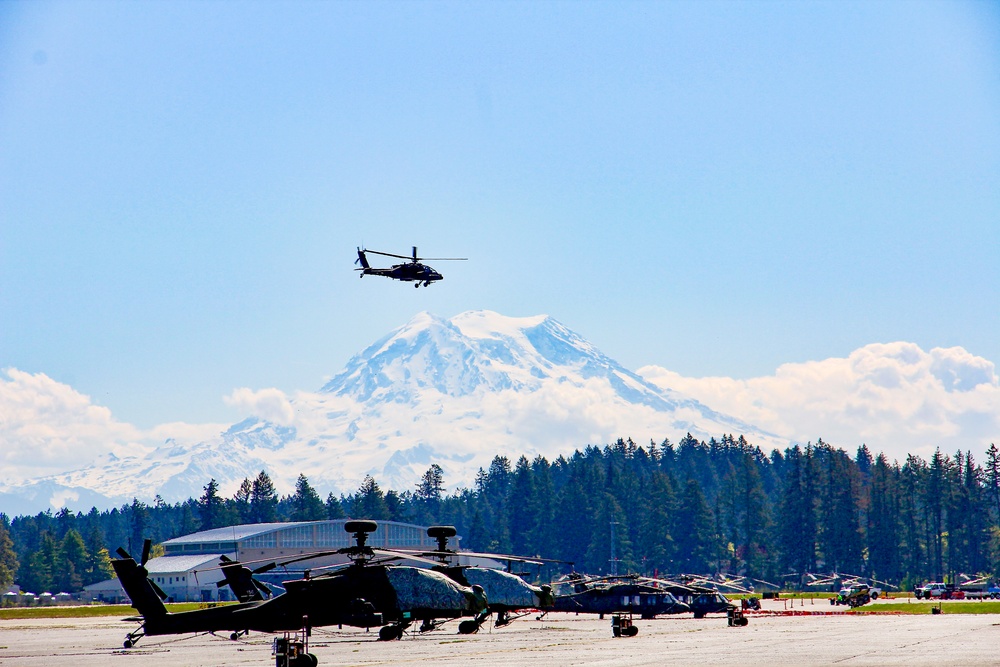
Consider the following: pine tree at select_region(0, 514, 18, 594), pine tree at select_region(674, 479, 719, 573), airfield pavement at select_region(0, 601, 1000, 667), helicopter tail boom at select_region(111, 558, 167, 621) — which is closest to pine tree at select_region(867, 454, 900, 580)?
pine tree at select_region(674, 479, 719, 573)

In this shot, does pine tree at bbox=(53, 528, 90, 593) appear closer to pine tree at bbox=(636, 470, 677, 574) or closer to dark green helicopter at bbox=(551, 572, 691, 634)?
pine tree at bbox=(636, 470, 677, 574)

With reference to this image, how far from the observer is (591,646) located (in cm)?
4509

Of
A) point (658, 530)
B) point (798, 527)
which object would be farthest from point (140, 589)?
point (658, 530)

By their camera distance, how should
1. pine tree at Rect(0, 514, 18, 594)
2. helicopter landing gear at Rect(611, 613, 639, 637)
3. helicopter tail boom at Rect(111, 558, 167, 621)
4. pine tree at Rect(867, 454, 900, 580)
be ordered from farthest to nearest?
1. pine tree at Rect(867, 454, 900, 580)
2. pine tree at Rect(0, 514, 18, 594)
3. helicopter landing gear at Rect(611, 613, 639, 637)
4. helicopter tail boom at Rect(111, 558, 167, 621)

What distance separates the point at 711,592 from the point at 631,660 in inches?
1488

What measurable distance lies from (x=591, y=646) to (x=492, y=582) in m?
13.7

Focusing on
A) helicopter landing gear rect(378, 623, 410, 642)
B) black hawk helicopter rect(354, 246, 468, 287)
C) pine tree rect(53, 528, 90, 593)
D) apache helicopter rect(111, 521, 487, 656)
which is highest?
black hawk helicopter rect(354, 246, 468, 287)

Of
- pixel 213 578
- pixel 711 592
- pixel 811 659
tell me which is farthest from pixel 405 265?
pixel 213 578

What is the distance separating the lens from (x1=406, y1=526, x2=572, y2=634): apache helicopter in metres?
33.2

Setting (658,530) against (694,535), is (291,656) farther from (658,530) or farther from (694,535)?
(694,535)

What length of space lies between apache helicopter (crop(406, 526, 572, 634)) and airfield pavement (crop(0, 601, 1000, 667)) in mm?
1553

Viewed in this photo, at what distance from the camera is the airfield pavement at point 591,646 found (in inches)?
1465

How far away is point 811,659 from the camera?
3597cm

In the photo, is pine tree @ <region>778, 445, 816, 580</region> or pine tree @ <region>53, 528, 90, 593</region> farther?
pine tree @ <region>53, 528, 90, 593</region>
